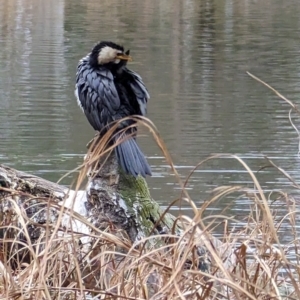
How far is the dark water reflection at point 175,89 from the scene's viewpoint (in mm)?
8188

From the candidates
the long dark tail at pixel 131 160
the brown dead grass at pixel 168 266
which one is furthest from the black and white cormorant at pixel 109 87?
the brown dead grass at pixel 168 266

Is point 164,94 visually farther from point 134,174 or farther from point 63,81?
point 134,174

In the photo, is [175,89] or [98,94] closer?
[98,94]

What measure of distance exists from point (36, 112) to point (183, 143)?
2370mm

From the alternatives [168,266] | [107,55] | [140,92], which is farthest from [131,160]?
[168,266]

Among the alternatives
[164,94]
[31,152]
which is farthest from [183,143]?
[164,94]

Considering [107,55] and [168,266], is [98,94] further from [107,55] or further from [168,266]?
[168,266]

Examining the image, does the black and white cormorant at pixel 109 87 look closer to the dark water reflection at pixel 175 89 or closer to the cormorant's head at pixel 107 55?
the cormorant's head at pixel 107 55

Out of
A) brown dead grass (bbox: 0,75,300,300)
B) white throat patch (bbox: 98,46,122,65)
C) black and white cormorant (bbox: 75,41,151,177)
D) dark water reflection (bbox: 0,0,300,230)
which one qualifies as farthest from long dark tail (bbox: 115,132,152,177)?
dark water reflection (bbox: 0,0,300,230)

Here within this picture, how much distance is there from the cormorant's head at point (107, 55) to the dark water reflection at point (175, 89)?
6.50 feet

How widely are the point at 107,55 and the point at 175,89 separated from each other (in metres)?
7.47

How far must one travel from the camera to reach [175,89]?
12.4 m

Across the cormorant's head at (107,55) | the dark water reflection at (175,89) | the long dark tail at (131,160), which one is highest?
the cormorant's head at (107,55)

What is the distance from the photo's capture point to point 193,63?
15.6 metres
